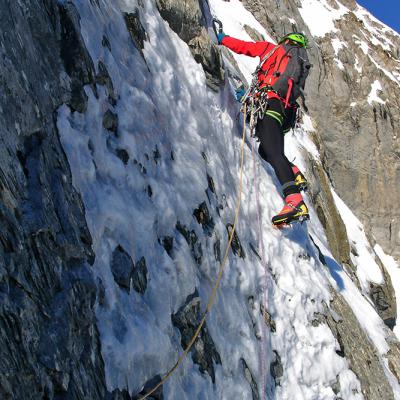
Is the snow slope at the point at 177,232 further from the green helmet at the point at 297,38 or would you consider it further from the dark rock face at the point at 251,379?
the green helmet at the point at 297,38

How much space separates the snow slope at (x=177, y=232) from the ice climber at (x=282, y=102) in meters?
0.49

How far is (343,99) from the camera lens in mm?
34219

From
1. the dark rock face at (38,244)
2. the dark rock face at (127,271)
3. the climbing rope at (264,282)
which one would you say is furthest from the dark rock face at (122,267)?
the climbing rope at (264,282)

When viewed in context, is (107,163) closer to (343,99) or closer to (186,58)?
(186,58)

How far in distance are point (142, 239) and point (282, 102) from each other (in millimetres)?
4542

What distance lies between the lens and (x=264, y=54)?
377 inches

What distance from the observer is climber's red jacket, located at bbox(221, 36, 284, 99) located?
9062 millimetres

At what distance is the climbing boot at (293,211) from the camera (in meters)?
8.48

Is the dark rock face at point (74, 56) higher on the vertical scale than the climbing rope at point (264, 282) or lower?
higher

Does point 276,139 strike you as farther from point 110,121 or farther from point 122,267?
point 122,267

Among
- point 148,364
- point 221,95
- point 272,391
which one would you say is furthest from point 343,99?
point 148,364

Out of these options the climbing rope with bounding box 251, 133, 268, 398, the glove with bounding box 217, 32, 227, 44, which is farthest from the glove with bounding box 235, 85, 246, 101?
the glove with bounding box 217, 32, 227, 44

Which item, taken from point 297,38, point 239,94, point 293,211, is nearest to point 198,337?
point 293,211

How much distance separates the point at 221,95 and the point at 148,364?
5711mm
